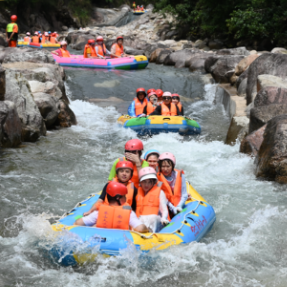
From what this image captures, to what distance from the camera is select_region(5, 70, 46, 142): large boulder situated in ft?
27.2

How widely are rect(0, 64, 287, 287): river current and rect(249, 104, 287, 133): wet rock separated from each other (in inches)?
26.2

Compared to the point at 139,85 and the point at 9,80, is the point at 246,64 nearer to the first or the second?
the point at 139,85

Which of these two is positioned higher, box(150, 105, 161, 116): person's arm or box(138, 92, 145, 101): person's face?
box(138, 92, 145, 101): person's face

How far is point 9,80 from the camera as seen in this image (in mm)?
8625

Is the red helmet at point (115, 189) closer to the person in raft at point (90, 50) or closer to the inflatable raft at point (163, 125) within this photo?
the inflatable raft at point (163, 125)

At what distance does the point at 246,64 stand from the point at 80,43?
14.8 metres

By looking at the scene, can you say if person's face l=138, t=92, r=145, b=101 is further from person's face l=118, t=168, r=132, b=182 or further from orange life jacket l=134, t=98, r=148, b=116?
person's face l=118, t=168, r=132, b=182

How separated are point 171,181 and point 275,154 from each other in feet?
6.99

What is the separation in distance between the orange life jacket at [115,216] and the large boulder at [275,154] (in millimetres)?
3099

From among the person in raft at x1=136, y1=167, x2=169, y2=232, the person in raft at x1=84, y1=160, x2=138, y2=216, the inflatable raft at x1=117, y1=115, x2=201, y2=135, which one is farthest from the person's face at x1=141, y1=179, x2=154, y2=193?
the inflatable raft at x1=117, y1=115, x2=201, y2=135

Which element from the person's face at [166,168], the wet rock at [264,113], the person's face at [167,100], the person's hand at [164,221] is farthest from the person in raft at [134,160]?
the person's face at [167,100]

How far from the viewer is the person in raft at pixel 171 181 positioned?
196 inches

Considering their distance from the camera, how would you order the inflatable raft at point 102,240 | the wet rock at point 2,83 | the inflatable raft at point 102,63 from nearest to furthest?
the inflatable raft at point 102,240 < the wet rock at point 2,83 < the inflatable raft at point 102,63

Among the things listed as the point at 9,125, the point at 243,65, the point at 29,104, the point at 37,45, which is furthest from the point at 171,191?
the point at 37,45
